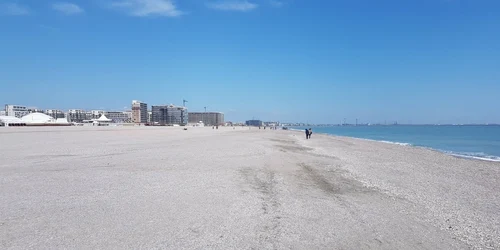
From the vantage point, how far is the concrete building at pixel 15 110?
142125mm

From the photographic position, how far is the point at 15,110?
146 m

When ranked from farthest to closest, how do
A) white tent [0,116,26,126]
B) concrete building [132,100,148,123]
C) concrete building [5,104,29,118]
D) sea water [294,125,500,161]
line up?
concrete building [132,100,148,123], concrete building [5,104,29,118], white tent [0,116,26,126], sea water [294,125,500,161]

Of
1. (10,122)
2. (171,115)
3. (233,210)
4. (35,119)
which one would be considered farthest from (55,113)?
(233,210)

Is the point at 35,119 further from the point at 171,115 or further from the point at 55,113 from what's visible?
the point at 171,115

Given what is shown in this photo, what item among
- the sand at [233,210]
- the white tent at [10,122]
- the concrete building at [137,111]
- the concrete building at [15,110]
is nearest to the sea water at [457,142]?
the sand at [233,210]

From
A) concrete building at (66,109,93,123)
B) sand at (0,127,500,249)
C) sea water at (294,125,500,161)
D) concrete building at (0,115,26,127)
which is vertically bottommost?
sea water at (294,125,500,161)

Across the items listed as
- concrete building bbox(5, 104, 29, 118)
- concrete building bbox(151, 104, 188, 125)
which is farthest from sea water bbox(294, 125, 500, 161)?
concrete building bbox(5, 104, 29, 118)

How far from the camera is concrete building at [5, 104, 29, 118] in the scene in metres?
142

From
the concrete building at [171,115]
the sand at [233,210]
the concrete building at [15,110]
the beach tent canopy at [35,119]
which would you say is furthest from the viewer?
the concrete building at [171,115]

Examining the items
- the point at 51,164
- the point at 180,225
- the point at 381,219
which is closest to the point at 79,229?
the point at 180,225

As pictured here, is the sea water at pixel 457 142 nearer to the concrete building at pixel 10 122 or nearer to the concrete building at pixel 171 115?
the concrete building at pixel 10 122

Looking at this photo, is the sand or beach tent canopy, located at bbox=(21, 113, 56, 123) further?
beach tent canopy, located at bbox=(21, 113, 56, 123)

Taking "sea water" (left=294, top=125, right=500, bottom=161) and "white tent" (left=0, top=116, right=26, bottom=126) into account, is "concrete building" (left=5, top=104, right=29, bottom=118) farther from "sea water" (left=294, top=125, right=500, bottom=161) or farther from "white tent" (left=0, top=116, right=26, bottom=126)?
"sea water" (left=294, top=125, right=500, bottom=161)

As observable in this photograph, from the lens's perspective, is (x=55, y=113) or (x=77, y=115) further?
(x=77, y=115)
